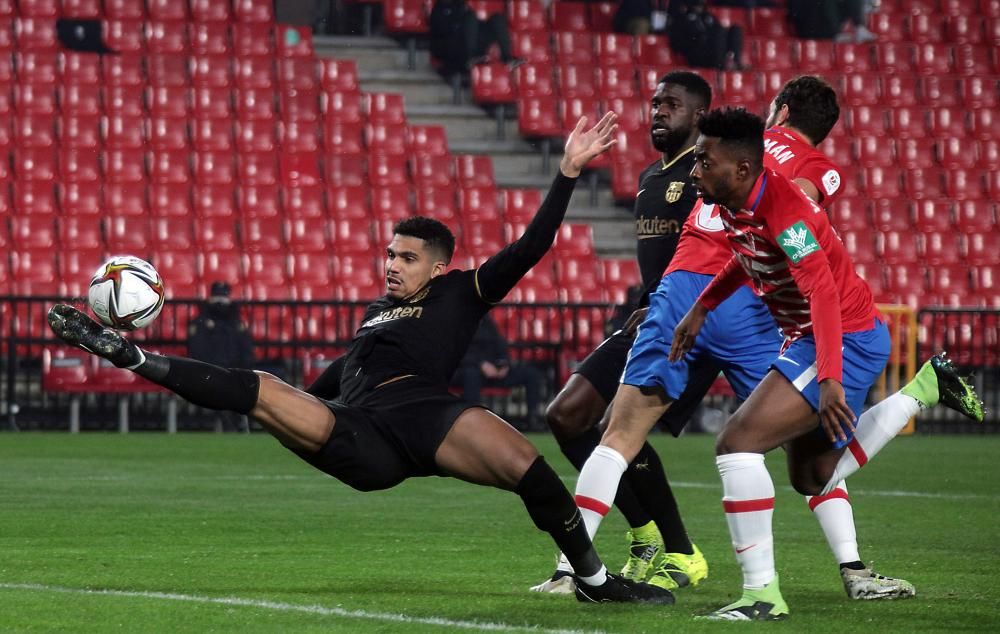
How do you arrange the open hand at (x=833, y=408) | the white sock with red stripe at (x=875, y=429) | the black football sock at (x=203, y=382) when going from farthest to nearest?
1. the white sock with red stripe at (x=875, y=429)
2. the black football sock at (x=203, y=382)
3. the open hand at (x=833, y=408)

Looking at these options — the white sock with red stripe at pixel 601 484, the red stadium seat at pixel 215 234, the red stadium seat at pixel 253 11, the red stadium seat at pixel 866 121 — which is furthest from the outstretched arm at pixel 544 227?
the red stadium seat at pixel 866 121

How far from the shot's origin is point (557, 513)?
546 cm

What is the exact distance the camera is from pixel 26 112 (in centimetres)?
1956

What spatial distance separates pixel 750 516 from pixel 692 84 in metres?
2.05

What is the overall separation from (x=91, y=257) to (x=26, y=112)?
8.42ft

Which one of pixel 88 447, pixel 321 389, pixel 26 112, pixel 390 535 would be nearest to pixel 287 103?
pixel 26 112

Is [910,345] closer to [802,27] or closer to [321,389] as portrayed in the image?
[802,27]

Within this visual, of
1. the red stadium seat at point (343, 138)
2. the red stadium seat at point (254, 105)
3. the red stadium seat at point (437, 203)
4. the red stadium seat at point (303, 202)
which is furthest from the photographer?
the red stadium seat at point (343, 138)

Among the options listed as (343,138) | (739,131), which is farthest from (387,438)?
(343,138)

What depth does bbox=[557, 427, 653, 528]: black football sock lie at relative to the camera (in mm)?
6484

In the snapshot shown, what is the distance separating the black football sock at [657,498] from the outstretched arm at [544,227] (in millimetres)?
1070

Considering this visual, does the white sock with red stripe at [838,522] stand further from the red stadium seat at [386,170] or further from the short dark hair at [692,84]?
the red stadium seat at [386,170]

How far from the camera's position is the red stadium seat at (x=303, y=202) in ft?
64.2

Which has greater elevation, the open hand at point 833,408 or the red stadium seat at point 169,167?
the red stadium seat at point 169,167
